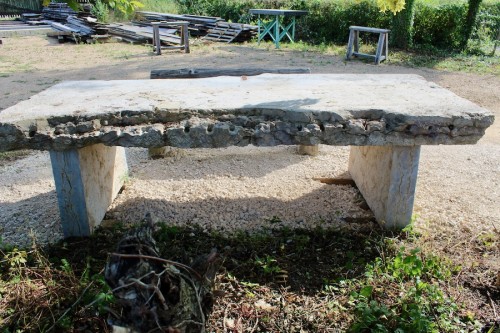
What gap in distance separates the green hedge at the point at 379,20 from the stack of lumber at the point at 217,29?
182cm

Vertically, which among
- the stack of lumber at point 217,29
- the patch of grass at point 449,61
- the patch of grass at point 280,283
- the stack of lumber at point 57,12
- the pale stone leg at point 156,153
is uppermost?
the stack of lumber at point 57,12

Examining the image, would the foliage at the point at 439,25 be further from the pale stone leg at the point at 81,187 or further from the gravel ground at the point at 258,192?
the pale stone leg at the point at 81,187

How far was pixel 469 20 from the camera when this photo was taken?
12.4 meters

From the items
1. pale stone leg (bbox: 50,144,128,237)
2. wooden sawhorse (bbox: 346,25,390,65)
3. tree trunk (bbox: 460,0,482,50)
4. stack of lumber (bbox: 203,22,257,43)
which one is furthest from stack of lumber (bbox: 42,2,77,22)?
pale stone leg (bbox: 50,144,128,237)

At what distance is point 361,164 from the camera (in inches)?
157

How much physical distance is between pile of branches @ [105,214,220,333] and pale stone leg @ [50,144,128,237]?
1.24m

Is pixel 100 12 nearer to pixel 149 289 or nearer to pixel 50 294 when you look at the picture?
pixel 50 294

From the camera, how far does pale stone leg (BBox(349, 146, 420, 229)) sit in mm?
3195

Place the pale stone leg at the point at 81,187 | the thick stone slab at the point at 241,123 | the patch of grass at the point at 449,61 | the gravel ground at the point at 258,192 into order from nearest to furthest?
the thick stone slab at the point at 241,123 → the pale stone leg at the point at 81,187 → the gravel ground at the point at 258,192 → the patch of grass at the point at 449,61

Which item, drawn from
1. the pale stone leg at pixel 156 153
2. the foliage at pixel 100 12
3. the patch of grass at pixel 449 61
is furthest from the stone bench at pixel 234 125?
the foliage at pixel 100 12

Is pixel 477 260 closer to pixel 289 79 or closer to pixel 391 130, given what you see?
pixel 391 130

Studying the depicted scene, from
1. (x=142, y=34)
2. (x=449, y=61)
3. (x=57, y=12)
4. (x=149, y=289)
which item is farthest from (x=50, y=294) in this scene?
(x=57, y=12)

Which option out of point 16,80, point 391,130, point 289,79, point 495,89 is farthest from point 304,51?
point 391,130

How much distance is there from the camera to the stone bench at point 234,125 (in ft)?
9.46
